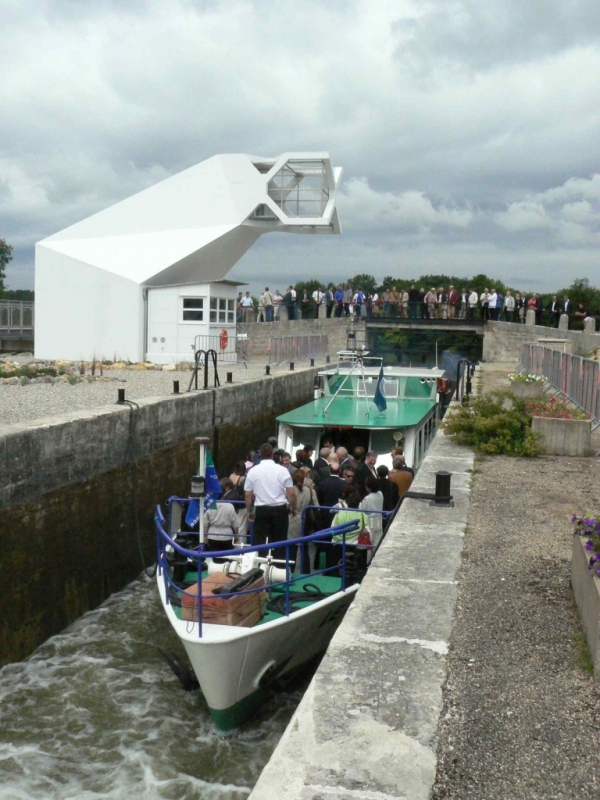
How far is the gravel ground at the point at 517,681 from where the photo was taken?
11.4 feet

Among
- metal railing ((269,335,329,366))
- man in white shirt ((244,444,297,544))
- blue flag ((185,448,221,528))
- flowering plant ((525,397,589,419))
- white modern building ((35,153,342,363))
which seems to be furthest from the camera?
metal railing ((269,335,329,366))

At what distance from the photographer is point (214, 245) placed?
27.1m

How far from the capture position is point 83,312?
86.4ft

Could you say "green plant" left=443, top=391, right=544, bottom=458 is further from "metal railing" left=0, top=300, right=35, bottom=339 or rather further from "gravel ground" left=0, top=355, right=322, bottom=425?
"metal railing" left=0, top=300, right=35, bottom=339

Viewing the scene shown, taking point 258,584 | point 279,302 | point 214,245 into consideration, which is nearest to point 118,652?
point 258,584

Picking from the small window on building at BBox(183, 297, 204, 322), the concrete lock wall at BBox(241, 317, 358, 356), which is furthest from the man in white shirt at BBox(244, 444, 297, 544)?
the concrete lock wall at BBox(241, 317, 358, 356)

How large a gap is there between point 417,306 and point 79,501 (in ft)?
93.8

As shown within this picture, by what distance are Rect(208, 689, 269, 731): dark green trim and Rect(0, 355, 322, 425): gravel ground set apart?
548cm

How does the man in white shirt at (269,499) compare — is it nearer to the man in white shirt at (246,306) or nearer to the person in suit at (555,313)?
the man in white shirt at (246,306)

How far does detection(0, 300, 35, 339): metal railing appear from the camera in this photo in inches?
1265

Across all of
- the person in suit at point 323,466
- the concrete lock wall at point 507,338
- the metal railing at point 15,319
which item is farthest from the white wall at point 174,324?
the concrete lock wall at point 507,338

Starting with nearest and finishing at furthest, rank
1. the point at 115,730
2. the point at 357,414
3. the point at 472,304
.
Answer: the point at 115,730 → the point at 357,414 → the point at 472,304

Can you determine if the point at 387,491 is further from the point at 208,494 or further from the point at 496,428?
the point at 496,428

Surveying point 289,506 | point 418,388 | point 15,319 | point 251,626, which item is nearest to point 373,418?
point 418,388
